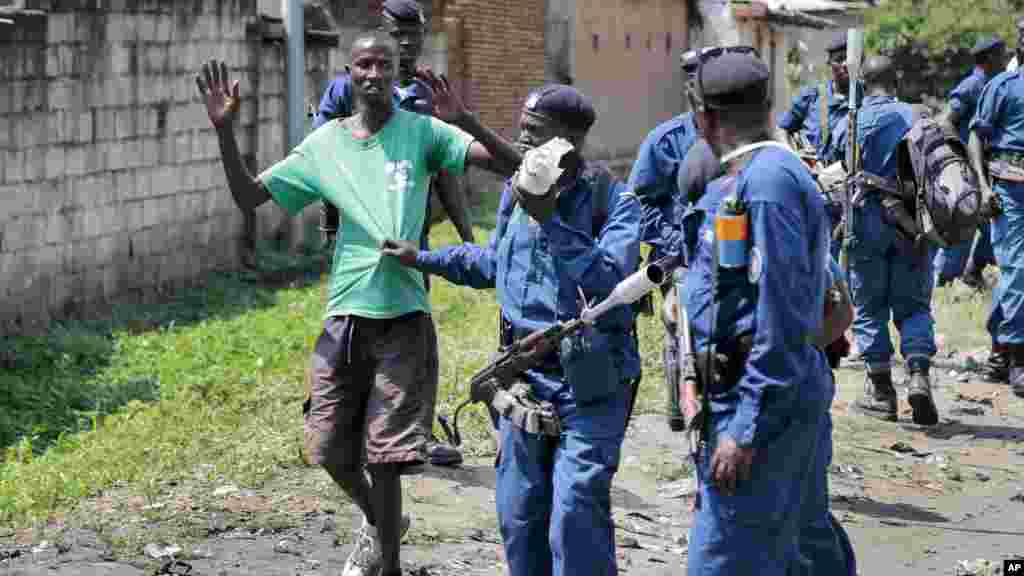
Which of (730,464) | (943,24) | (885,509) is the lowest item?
(885,509)

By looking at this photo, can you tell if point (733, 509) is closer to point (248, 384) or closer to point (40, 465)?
point (40, 465)

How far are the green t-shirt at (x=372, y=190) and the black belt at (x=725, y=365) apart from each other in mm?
1730

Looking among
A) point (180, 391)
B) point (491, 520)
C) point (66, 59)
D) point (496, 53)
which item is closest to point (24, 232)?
point (66, 59)

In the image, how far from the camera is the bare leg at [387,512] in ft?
20.4

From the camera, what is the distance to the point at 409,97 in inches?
300

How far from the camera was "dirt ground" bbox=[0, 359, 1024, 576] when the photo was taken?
21.8ft

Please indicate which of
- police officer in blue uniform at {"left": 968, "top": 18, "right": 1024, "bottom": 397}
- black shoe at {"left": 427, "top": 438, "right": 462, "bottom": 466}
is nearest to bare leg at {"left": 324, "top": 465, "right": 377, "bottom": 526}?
black shoe at {"left": 427, "top": 438, "right": 462, "bottom": 466}

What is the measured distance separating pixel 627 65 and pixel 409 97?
63.1 ft

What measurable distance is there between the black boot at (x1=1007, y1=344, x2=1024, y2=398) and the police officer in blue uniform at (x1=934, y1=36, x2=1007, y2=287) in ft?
4.79

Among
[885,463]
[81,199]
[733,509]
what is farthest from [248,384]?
[733,509]

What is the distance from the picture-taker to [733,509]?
4.59 meters

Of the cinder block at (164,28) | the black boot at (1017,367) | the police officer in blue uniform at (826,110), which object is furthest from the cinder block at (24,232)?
the black boot at (1017,367)

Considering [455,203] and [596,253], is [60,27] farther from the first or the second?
[596,253]

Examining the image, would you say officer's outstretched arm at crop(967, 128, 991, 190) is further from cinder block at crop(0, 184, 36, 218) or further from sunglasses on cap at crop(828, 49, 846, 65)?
cinder block at crop(0, 184, 36, 218)
